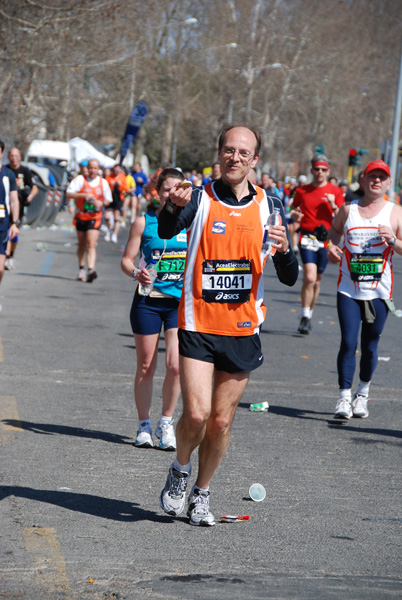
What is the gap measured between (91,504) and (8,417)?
205 centimetres

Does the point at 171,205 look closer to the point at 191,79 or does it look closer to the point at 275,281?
the point at 275,281

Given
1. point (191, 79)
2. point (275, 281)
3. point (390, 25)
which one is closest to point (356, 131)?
point (390, 25)

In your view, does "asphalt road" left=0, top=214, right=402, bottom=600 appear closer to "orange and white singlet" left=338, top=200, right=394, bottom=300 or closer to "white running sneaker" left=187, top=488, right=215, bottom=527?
"white running sneaker" left=187, top=488, right=215, bottom=527

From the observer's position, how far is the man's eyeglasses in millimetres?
4770

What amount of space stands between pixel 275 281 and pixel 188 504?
560 inches

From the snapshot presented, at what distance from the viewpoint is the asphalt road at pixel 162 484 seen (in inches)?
166

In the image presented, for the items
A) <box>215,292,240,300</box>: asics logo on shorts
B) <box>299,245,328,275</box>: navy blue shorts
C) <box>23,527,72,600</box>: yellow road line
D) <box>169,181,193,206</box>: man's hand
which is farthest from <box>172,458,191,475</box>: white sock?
<box>299,245,328,275</box>: navy blue shorts

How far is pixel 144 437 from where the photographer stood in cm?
657

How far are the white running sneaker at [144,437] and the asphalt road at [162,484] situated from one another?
0.20ft

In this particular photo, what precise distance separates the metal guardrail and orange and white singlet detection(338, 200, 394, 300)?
796 inches

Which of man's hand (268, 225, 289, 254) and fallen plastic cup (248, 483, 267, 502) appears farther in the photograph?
fallen plastic cup (248, 483, 267, 502)

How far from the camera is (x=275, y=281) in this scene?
63.2 feet

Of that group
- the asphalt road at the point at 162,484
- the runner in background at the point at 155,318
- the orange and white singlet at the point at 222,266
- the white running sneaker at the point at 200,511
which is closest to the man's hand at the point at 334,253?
the asphalt road at the point at 162,484

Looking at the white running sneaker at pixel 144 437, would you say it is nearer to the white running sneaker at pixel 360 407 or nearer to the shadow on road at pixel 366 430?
the shadow on road at pixel 366 430
